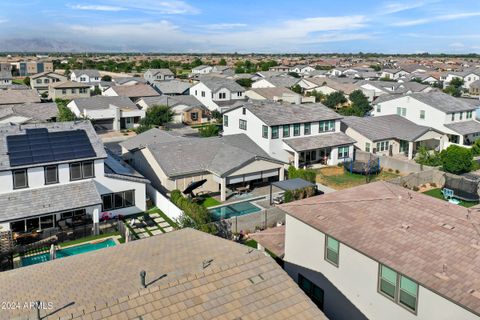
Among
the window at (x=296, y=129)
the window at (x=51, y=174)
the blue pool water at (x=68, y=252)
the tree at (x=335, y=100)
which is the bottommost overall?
the blue pool water at (x=68, y=252)

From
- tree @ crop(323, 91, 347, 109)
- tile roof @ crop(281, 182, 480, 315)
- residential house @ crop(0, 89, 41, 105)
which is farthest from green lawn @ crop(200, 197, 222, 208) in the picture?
tree @ crop(323, 91, 347, 109)

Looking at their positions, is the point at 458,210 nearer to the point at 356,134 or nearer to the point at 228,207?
the point at 228,207

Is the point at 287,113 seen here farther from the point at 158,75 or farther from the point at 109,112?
the point at 158,75

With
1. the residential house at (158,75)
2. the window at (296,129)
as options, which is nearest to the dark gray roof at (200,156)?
Answer: the window at (296,129)

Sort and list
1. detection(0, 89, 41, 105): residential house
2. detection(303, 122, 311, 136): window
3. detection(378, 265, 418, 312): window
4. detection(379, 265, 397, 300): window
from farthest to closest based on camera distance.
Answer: detection(0, 89, 41, 105): residential house
detection(303, 122, 311, 136): window
detection(379, 265, 397, 300): window
detection(378, 265, 418, 312): window

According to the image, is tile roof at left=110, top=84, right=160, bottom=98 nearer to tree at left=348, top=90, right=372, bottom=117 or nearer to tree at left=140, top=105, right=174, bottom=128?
tree at left=140, top=105, right=174, bottom=128

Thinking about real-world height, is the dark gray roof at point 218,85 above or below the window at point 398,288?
above

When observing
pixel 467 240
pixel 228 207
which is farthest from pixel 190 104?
pixel 467 240

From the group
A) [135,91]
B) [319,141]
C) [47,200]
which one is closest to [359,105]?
[319,141]

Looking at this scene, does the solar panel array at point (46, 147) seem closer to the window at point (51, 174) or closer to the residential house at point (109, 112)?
the window at point (51, 174)
